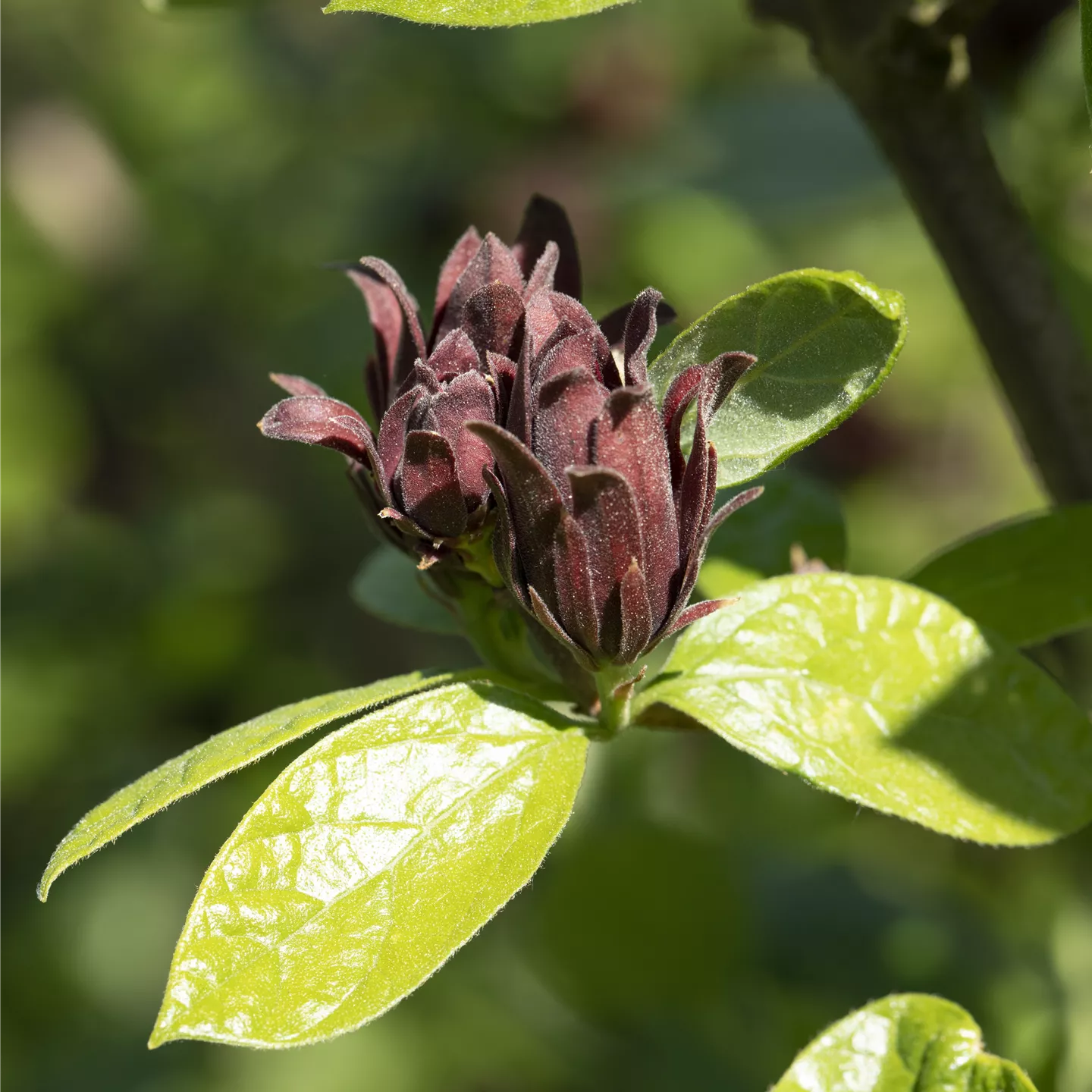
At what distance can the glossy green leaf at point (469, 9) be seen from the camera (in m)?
0.79

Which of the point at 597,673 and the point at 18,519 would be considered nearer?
the point at 597,673

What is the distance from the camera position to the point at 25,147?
4.33 meters

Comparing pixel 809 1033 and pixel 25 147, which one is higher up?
pixel 25 147

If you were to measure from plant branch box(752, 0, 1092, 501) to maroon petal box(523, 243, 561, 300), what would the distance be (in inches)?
15.8

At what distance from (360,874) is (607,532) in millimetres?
255

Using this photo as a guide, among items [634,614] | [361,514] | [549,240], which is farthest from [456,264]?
[361,514]

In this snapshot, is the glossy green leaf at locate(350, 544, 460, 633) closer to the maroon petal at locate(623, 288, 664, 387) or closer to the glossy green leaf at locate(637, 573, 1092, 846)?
the glossy green leaf at locate(637, 573, 1092, 846)

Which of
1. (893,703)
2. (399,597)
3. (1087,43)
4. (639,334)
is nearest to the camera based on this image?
(1087,43)

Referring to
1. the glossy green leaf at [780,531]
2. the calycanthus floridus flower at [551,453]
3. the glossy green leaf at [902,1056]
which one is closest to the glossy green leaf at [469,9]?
the calycanthus floridus flower at [551,453]

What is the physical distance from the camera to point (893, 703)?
A: 3.21ft

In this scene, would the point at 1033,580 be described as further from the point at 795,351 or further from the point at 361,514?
the point at 361,514

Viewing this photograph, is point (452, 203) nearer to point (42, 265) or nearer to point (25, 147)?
point (25, 147)

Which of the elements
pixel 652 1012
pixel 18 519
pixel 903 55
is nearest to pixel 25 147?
pixel 18 519

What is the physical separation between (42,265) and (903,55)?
4.17 m
